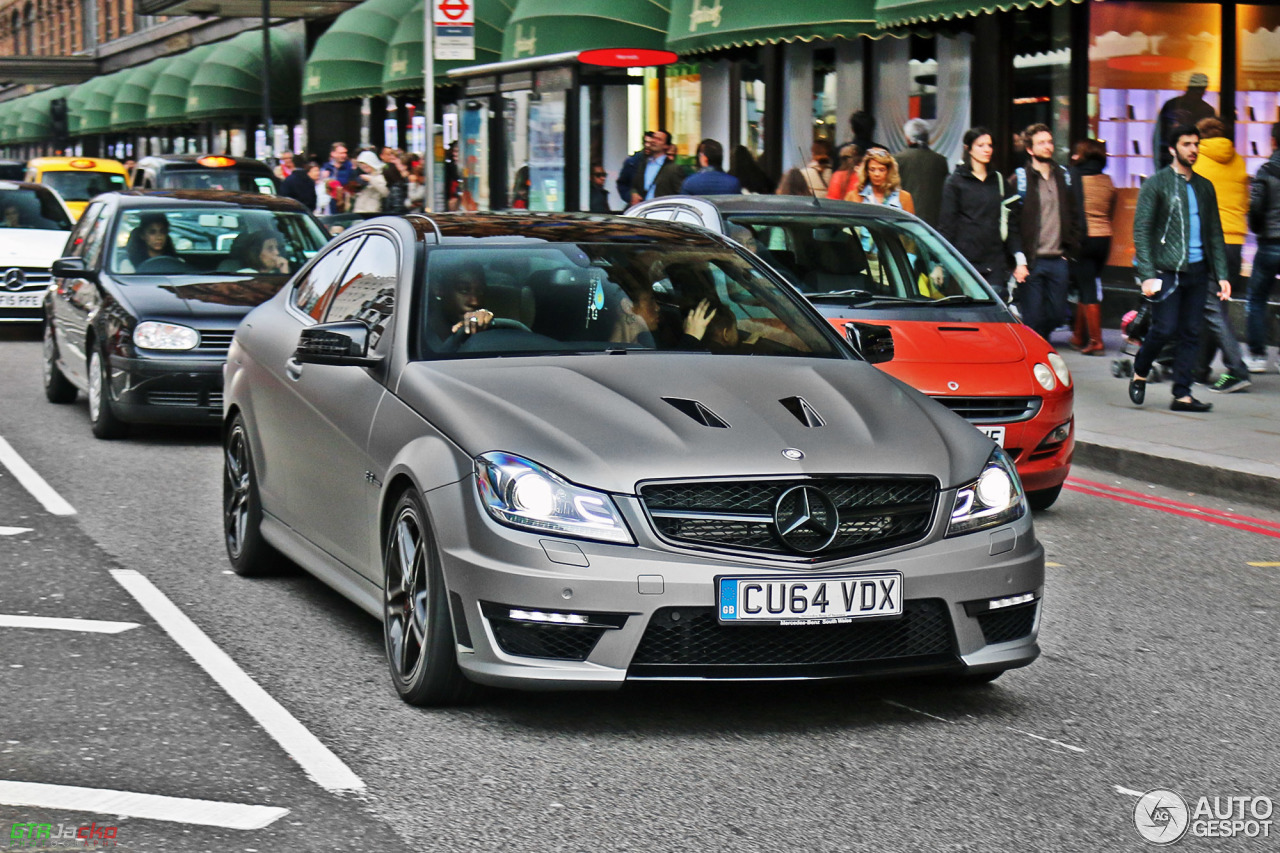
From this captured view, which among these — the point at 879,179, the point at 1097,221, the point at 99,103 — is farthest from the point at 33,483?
the point at 99,103

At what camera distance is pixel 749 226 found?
1053 centimetres

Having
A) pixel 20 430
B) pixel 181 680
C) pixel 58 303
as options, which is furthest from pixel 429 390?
pixel 58 303

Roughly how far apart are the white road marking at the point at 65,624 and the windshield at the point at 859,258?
4806 millimetres

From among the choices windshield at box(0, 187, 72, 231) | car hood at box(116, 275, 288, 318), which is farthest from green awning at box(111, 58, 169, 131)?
car hood at box(116, 275, 288, 318)

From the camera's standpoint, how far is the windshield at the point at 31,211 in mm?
19484

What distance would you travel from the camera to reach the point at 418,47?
3297 cm

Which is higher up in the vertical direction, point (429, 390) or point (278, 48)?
point (278, 48)

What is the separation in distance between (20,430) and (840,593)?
8.61 metres

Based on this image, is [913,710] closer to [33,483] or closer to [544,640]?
[544,640]

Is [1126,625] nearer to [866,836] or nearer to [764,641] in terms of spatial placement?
[764,641]

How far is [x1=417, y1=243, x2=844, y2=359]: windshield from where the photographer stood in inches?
234

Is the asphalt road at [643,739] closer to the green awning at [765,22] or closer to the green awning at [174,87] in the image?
the green awning at [765,22]

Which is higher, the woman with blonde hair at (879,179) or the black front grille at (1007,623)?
the woman with blonde hair at (879,179)

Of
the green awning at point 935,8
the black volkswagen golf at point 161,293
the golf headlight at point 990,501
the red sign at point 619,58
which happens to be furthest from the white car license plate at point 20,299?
the golf headlight at point 990,501
